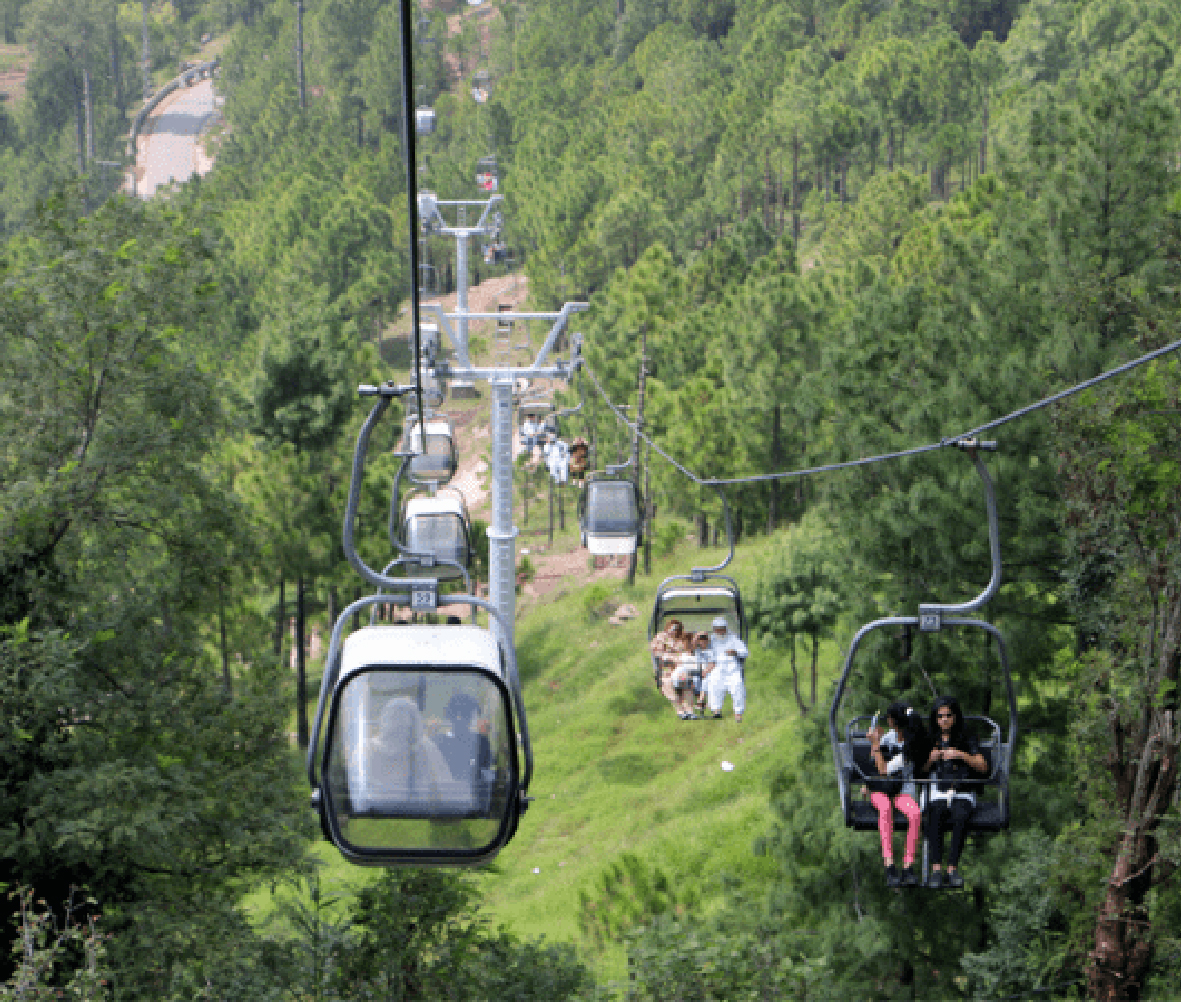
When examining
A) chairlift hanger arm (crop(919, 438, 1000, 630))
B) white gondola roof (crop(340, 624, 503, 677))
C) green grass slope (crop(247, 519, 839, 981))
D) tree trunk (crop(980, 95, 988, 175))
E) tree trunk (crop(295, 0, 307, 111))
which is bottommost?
green grass slope (crop(247, 519, 839, 981))

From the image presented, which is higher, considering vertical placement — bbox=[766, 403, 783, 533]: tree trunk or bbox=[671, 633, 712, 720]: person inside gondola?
bbox=[766, 403, 783, 533]: tree trunk

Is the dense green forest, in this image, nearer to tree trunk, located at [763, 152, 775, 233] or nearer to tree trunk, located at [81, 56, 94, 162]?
tree trunk, located at [763, 152, 775, 233]

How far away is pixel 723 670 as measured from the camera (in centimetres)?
1667

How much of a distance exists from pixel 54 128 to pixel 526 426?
247 ft

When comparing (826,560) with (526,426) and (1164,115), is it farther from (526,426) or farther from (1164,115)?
(526,426)

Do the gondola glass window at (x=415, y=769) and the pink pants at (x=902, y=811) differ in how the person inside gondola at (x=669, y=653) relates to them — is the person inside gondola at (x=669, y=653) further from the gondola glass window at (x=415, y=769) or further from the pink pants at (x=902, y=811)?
the gondola glass window at (x=415, y=769)

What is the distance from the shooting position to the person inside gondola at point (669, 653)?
639 inches

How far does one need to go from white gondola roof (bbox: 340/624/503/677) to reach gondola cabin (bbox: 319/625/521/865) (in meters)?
0.09

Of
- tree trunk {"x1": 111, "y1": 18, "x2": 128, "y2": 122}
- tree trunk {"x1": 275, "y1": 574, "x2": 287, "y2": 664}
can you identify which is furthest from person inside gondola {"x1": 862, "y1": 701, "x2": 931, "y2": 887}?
tree trunk {"x1": 111, "y1": 18, "x2": 128, "y2": 122}

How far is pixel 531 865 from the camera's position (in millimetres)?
25594

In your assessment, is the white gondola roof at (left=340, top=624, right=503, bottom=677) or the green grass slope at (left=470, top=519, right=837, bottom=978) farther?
the green grass slope at (left=470, top=519, right=837, bottom=978)

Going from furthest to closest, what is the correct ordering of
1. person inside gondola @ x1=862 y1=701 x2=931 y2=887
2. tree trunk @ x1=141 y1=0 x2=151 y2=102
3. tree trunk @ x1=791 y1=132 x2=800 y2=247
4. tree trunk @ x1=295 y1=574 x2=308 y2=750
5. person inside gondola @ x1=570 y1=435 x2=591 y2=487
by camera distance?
tree trunk @ x1=141 y1=0 x2=151 y2=102, tree trunk @ x1=791 y1=132 x2=800 y2=247, person inside gondola @ x1=570 y1=435 x2=591 y2=487, tree trunk @ x1=295 y1=574 x2=308 y2=750, person inside gondola @ x1=862 y1=701 x2=931 y2=887

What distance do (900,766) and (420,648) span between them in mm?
4249

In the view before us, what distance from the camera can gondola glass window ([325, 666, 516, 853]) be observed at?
7688 millimetres
